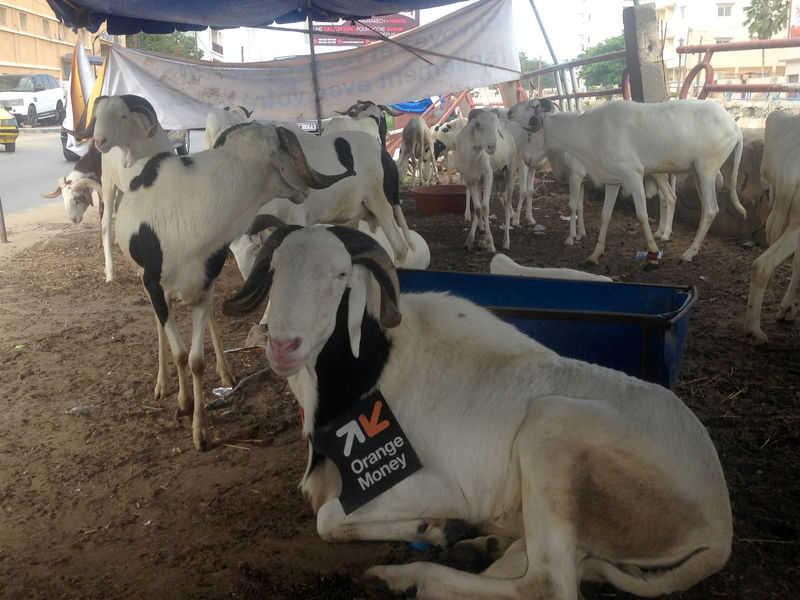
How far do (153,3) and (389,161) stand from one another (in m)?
2.84

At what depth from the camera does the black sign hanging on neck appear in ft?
8.18

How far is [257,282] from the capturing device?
256cm

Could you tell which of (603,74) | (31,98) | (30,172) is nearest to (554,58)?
(30,172)

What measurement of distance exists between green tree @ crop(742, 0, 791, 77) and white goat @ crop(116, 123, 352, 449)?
46.3 metres

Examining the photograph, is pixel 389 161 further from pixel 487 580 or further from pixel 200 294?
pixel 487 580

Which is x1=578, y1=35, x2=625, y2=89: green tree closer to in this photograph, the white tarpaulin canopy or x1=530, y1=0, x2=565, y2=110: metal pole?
x1=530, y1=0, x2=565, y2=110: metal pole

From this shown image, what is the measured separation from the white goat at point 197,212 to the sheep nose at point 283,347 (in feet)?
5.73

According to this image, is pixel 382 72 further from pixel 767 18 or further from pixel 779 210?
pixel 767 18

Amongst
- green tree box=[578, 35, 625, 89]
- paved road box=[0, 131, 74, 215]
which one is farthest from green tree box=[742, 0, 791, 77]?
paved road box=[0, 131, 74, 215]

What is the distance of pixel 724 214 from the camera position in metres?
8.49

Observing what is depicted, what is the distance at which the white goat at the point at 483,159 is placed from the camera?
27.6 feet

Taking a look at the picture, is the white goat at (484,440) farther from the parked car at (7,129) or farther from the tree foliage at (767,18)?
the tree foliage at (767,18)

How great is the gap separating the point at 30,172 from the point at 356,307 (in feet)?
56.8

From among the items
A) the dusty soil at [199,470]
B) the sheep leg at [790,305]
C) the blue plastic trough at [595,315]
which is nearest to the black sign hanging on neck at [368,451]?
the dusty soil at [199,470]
